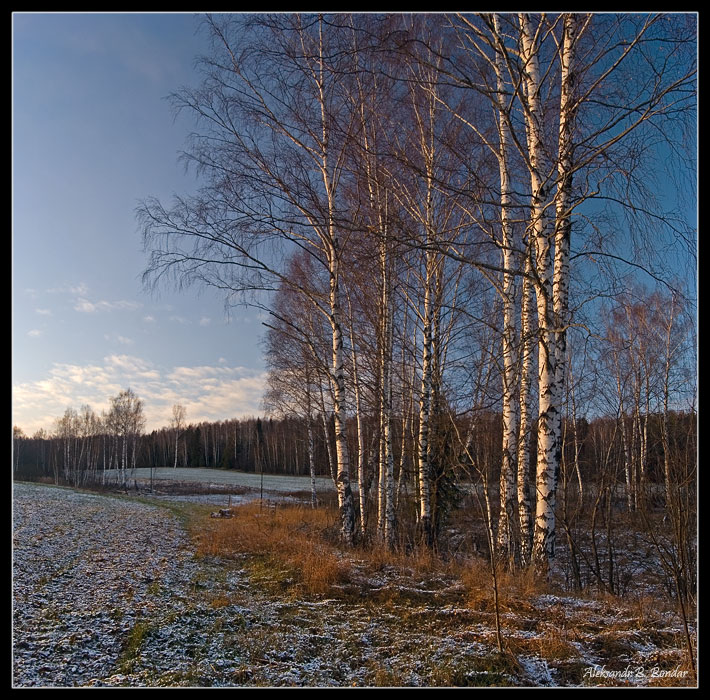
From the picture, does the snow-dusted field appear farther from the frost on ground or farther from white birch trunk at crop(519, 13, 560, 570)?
white birch trunk at crop(519, 13, 560, 570)

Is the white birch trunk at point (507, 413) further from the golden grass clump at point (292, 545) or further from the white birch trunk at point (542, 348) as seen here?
the golden grass clump at point (292, 545)

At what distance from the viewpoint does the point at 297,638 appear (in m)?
4.51

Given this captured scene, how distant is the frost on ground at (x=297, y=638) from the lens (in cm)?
367

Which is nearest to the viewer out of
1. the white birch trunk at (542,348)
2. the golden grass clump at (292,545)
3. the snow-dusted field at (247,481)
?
the white birch trunk at (542,348)

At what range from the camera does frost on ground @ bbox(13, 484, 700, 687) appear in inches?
145

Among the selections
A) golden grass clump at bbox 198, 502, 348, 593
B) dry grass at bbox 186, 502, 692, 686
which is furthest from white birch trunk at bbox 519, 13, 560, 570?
golden grass clump at bbox 198, 502, 348, 593

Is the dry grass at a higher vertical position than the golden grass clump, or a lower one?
higher

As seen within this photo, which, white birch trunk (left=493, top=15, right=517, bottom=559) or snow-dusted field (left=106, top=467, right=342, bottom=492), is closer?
white birch trunk (left=493, top=15, right=517, bottom=559)

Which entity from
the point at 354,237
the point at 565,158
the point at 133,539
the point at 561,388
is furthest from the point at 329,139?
the point at 133,539

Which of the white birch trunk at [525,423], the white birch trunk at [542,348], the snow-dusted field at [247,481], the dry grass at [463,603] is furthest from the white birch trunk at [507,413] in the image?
the snow-dusted field at [247,481]

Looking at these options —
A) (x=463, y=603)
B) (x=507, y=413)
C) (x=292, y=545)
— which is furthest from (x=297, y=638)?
(x=292, y=545)
